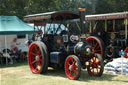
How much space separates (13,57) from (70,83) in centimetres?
490

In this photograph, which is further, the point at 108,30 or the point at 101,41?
the point at 108,30

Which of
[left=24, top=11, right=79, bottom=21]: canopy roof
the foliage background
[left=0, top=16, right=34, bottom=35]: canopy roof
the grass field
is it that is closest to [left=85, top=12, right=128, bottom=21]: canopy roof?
[left=24, top=11, right=79, bottom=21]: canopy roof

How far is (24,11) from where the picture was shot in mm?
23266

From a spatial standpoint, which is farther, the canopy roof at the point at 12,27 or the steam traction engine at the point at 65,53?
the canopy roof at the point at 12,27

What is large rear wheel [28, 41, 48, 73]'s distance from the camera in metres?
6.68

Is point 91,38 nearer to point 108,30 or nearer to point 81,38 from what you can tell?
point 108,30

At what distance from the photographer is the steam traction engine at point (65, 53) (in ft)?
20.2

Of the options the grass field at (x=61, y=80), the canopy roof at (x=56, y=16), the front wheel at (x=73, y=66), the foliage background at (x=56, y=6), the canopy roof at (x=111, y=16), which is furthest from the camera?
the foliage background at (x=56, y=6)

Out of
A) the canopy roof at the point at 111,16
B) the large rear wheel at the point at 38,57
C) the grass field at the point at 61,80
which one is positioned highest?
the canopy roof at the point at 111,16

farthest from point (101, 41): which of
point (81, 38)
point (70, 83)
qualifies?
point (70, 83)

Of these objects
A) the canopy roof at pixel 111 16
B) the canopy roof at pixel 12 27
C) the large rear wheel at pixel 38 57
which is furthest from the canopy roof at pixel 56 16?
the canopy roof at pixel 12 27

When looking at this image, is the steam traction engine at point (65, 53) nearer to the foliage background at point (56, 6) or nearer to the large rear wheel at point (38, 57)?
the large rear wheel at point (38, 57)

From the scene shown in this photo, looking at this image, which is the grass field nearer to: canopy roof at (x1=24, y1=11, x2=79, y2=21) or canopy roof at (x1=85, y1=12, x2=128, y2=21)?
canopy roof at (x1=24, y1=11, x2=79, y2=21)

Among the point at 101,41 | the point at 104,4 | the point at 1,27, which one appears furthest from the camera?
the point at 104,4
